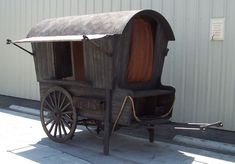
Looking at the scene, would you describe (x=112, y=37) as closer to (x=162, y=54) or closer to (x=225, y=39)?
(x=162, y=54)

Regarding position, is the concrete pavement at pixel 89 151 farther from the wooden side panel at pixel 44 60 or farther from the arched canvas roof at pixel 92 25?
the arched canvas roof at pixel 92 25

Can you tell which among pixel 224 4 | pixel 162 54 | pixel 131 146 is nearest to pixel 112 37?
pixel 162 54

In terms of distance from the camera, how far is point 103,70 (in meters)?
6.77

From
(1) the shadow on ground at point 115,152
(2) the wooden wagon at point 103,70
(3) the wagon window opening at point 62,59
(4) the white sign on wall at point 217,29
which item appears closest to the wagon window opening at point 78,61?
(2) the wooden wagon at point 103,70

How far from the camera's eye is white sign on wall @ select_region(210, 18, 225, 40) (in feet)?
26.1

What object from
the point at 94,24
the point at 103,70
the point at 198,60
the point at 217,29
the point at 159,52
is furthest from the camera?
the point at 198,60

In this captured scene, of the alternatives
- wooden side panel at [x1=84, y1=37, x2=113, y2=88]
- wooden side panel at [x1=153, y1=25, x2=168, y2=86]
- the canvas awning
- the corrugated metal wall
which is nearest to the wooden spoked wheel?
wooden side panel at [x1=84, y1=37, x2=113, y2=88]

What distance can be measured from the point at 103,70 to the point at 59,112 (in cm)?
133

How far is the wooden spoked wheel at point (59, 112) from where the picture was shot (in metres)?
7.38

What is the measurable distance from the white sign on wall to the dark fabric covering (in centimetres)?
102

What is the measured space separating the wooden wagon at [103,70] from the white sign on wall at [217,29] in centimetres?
107

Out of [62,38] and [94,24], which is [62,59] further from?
[94,24]

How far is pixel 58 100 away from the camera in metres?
7.55

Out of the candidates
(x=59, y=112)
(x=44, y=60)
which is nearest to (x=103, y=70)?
(x=59, y=112)
